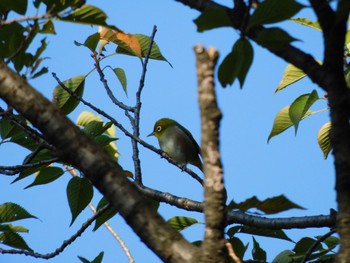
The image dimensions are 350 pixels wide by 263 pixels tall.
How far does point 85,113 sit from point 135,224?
11.0ft

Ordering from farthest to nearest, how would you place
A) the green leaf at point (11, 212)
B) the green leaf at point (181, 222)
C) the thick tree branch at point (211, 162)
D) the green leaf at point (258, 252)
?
the green leaf at point (11, 212), the green leaf at point (181, 222), the green leaf at point (258, 252), the thick tree branch at point (211, 162)

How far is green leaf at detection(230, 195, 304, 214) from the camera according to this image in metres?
1.87

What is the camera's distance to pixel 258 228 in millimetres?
3047

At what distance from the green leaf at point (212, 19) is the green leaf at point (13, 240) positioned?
1828 millimetres

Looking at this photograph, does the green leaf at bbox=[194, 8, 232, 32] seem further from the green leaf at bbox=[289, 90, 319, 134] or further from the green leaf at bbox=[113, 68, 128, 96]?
the green leaf at bbox=[113, 68, 128, 96]

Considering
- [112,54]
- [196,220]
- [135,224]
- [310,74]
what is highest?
[112,54]

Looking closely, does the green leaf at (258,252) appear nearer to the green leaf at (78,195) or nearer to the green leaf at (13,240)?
the green leaf at (78,195)

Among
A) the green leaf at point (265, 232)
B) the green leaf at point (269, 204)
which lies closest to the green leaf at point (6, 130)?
the green leaf at point (265, 232)

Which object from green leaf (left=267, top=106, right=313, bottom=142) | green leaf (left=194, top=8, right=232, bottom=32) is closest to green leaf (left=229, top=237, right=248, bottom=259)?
green leaf (left=267, top=106, right=313, bottom=142)

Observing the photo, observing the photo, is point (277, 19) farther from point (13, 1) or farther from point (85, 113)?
point (85, 113)

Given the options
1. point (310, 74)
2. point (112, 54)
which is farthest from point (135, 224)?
point (112, 54)

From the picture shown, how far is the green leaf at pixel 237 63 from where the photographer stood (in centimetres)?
186

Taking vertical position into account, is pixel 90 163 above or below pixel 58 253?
below

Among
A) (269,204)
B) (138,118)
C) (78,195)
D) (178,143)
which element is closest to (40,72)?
(269,204)
